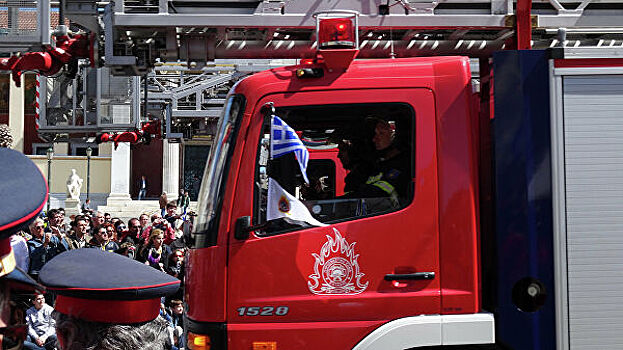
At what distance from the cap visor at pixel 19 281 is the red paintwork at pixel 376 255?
8.27 ft

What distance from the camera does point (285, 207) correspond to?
4512 millimetres

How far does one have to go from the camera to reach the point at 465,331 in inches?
178

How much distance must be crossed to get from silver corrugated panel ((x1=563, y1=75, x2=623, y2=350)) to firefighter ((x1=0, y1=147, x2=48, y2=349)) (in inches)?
134

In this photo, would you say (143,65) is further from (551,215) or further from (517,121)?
(551,215)

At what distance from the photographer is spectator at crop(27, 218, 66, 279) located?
9719 millimetres

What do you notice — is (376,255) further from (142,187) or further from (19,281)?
(142,187)

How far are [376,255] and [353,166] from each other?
71 cm

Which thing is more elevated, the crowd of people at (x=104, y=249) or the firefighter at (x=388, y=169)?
the firefighter at (x=388, y=169)

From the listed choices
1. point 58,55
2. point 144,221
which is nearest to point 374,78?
point 58,55

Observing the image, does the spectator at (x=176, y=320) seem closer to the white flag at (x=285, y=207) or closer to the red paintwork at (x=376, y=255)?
the red paintwork at (x=376, y=255)

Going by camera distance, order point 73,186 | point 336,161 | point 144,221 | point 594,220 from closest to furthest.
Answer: point 594,220 → point 336,161 → point 144,221 → point 73,186

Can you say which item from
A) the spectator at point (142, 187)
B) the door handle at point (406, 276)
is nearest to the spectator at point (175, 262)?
the door handle at point (406, 276)

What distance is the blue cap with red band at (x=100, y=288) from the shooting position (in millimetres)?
2373

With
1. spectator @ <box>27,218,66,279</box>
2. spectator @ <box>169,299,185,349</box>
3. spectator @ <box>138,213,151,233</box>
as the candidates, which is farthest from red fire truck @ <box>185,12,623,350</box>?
spectator @ <box>138,213,151,233</box>
